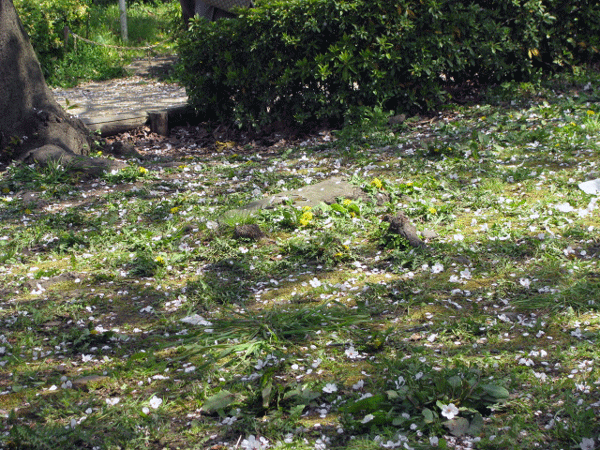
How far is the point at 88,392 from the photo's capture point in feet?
9.25

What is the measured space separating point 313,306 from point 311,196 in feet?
6.29

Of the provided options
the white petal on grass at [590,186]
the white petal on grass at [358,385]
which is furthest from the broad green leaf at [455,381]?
the white petal on grass at [590,186]

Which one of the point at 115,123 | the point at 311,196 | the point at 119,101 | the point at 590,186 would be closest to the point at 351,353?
the point at 311,196

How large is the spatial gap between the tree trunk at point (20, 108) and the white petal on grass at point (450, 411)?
5.70 m

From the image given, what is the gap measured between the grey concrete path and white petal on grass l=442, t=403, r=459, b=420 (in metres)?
6.94

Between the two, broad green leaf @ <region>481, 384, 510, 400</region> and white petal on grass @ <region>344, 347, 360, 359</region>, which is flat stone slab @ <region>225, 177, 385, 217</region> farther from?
broad green leaf @ <region>481, 384, 510, 400</region>

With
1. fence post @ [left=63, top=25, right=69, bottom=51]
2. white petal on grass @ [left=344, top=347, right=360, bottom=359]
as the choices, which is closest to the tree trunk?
white petal on grass @ [left=344, top=347, right=360, bottom=359]

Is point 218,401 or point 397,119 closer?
point 218,401

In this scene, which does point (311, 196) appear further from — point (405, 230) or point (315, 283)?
point (315, 283)

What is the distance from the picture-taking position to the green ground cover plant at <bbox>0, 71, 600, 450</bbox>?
245 centimetres

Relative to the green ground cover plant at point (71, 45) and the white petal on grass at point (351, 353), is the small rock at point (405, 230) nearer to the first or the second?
the white petal on grass at point (351, 353)

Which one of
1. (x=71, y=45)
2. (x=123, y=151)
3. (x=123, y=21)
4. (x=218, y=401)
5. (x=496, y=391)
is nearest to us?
(x=496, y=391)

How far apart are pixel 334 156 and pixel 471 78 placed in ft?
9.13

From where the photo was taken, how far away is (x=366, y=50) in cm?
731
